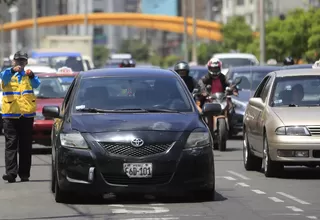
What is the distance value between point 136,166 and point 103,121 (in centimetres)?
74

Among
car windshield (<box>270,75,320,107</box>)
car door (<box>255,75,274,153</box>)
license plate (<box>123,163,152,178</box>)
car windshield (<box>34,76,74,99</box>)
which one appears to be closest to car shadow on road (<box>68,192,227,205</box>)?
license plate (<box>123,163,152,178</box>)

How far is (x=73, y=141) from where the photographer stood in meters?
13.9

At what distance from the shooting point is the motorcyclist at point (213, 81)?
24.4m

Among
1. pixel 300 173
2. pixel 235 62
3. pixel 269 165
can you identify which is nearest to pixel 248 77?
pixel 300 173

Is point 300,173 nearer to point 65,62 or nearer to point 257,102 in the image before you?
point 257,102

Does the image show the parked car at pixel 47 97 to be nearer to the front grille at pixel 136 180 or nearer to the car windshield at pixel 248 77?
the car windshield at pixel 248 77

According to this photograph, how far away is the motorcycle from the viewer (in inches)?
952

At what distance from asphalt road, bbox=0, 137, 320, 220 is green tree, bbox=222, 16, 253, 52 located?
61.1 meters

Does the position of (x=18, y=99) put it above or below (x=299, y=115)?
above

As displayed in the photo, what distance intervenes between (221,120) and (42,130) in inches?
132

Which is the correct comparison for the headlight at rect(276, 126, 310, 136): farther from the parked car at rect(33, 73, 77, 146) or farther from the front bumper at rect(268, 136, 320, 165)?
the parked car at rect(33, 73, 77, 146)

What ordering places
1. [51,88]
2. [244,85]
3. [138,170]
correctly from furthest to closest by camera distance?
[244,85] → [51,88] → [138,170]

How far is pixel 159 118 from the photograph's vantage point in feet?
46.5

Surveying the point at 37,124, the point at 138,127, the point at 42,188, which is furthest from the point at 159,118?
the point at 37,124
